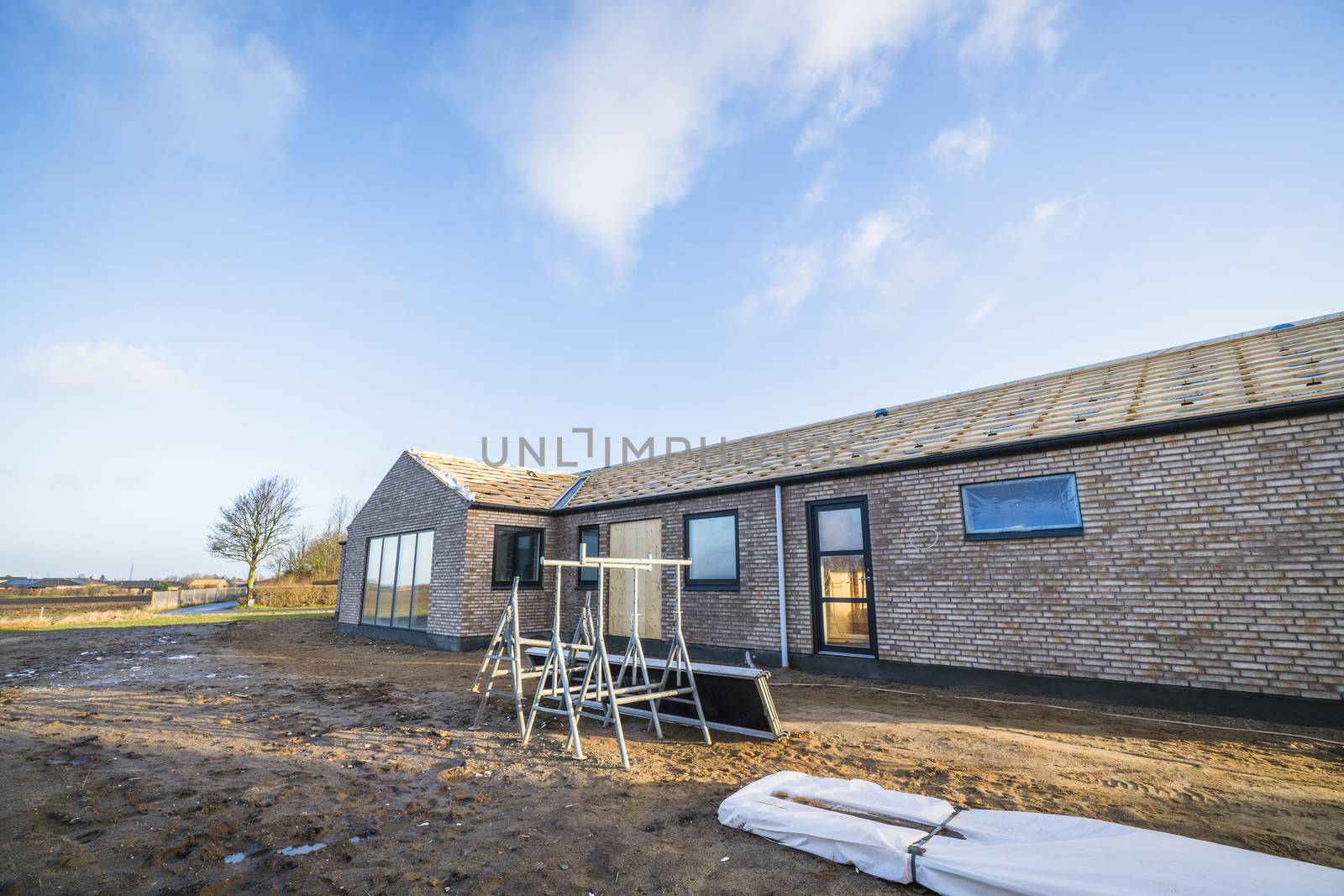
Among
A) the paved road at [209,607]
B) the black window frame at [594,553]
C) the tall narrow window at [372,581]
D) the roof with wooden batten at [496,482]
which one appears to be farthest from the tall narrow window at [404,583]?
the paved road at [209,607]

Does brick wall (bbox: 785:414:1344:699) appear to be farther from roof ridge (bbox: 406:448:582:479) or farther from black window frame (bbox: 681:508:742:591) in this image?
roof ridge (bbox: 406:448:582:479)


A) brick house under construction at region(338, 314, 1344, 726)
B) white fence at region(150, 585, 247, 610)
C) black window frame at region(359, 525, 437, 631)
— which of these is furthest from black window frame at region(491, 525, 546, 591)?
white fence at region(150, 585, 247, 610)

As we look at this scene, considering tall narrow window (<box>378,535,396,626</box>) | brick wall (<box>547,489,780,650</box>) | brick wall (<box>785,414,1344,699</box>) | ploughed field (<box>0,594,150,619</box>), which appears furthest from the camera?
ploughed field (<box>0,594,150,619</box>)

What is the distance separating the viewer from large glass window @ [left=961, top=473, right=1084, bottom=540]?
26.0 feet

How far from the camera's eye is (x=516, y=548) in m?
14.6

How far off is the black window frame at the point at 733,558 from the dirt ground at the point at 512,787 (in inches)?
121

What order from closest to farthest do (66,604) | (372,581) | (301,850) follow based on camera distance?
1. (301,850)
2. (372,581)
3. (66,604)

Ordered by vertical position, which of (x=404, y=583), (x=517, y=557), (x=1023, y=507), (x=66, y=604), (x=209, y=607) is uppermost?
(x=1023, y=507)

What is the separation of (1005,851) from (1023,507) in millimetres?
6257

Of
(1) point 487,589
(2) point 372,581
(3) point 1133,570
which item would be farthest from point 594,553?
(3) point 1133,570

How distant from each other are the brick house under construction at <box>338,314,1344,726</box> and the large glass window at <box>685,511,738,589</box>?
0.04 m

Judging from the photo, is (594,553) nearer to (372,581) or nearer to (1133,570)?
(372,581)

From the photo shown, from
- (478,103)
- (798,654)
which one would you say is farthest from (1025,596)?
(478,103)

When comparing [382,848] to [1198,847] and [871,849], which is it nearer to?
[871,849]
